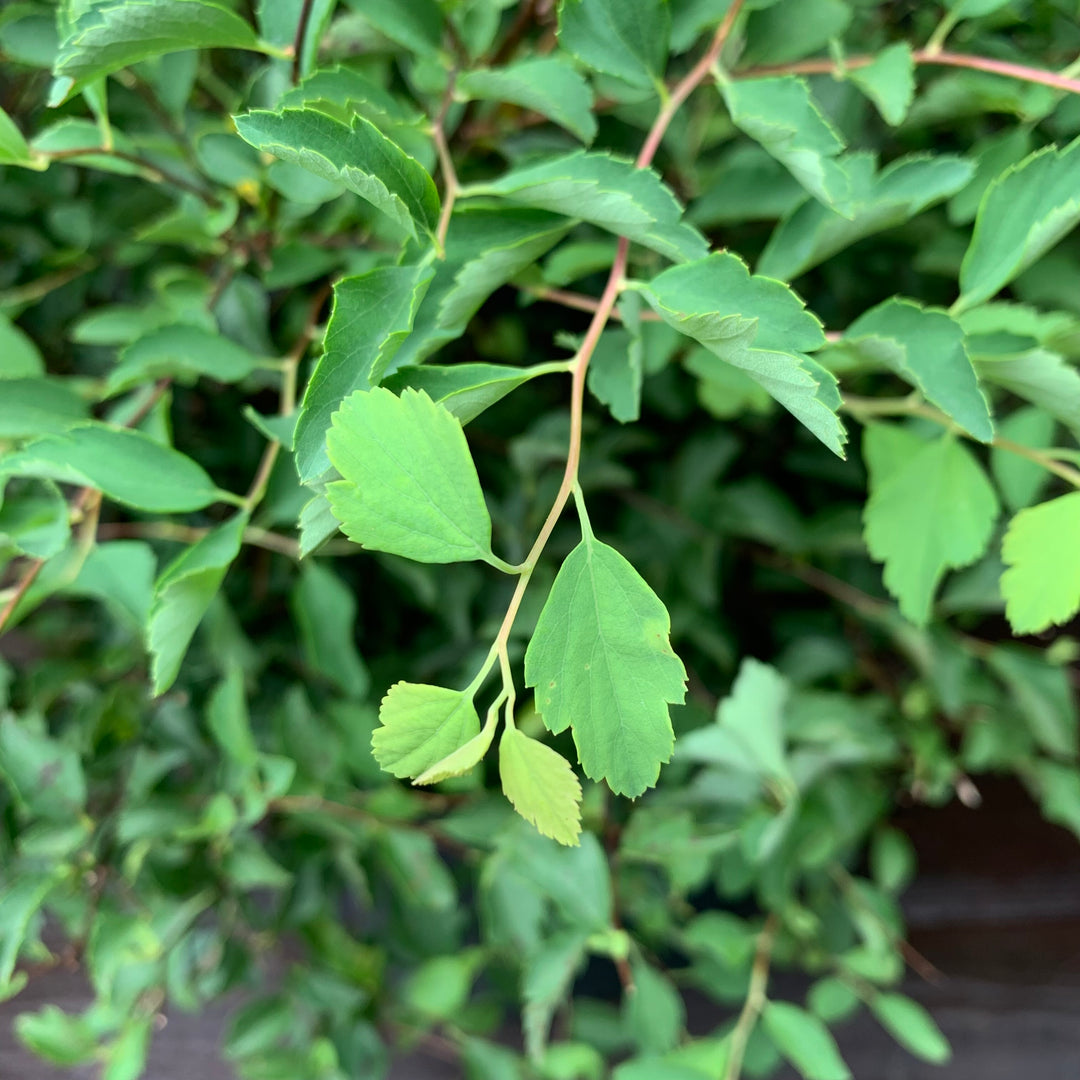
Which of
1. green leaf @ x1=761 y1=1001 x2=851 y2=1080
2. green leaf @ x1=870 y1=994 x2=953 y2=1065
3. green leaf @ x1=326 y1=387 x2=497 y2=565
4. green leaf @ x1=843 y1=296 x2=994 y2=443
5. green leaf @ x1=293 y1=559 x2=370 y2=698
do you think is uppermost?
green leaf @ x1=843 y1=296 x2=994 y2=443

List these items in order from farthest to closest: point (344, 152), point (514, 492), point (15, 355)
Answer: point (514, 492) → point (15, 355) → point (344, 152)

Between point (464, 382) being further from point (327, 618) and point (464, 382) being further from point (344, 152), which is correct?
point (327, 618)

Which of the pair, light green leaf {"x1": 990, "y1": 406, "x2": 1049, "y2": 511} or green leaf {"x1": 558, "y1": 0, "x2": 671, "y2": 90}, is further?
light green leaf {"x1": 990, "y1": 406, "x2": 1049, "y2": 511}

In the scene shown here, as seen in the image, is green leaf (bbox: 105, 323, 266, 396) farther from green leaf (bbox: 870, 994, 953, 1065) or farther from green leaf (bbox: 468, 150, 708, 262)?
green leaf (bbox: 870, 994, 953, 1065)

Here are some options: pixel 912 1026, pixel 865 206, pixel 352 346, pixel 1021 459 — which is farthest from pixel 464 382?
pixel 912 1026

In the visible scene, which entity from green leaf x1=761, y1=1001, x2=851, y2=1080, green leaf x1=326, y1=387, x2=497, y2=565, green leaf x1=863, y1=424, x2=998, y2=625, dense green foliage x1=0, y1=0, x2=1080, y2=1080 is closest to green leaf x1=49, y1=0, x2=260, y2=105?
dense green foliage x1=0, y1=0, x2=1080, y2=1080

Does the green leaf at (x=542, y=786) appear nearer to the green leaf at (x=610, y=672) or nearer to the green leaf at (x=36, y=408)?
the green leaf at (x=610, y=672)

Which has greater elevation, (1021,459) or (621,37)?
(621,37)
